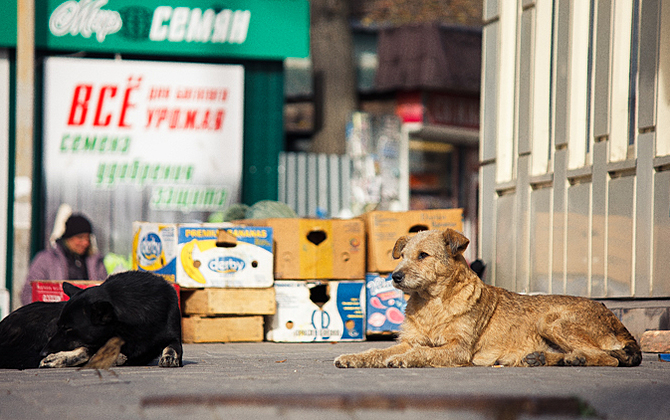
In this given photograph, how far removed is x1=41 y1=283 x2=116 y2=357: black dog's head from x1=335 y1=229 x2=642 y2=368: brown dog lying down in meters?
1.90

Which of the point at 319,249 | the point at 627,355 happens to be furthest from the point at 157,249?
the point at 627,355

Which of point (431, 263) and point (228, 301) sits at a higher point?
point (431, 263)

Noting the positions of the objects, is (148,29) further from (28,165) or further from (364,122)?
(364,122)

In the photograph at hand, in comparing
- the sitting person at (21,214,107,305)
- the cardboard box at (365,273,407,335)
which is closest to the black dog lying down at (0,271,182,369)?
the cardboard box at (365,273,407,335)

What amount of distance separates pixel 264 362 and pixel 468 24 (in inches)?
652

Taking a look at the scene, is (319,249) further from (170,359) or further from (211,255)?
(170,359)

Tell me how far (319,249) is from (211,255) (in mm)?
1254

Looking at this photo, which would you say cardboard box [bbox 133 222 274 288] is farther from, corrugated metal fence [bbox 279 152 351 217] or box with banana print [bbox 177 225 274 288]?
corrugated metal fence [bbox 279 152 351 217]

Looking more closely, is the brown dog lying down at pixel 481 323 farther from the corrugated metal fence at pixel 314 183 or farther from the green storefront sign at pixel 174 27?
the corrugated metal fence at pixel 314 183

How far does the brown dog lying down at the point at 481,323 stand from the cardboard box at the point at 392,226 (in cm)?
301

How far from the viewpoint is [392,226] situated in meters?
9.72

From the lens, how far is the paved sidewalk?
149 inches

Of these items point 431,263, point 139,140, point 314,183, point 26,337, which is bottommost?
point 26,337

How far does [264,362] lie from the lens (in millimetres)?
6574
